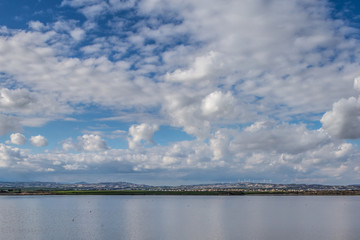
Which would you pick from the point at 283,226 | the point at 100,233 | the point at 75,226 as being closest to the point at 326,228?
the point at 283,226

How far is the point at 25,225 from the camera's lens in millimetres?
82438

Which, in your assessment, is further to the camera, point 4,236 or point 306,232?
point 306,232

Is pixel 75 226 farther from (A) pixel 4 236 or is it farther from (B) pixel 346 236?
(B) pixel 346 236

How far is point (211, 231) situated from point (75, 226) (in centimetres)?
3292

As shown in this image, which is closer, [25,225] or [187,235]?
[187,235]

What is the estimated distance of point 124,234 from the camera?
68062mm

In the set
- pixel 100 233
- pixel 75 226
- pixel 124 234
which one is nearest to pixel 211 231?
pixel 124 234

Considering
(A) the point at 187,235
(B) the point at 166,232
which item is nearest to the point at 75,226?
(B) the point at 166,232

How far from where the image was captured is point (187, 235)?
219 feet

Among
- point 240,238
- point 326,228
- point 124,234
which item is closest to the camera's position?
point 240,238

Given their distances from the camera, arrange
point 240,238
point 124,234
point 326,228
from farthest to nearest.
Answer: point 326,228 < point 124,234 < point 240,238

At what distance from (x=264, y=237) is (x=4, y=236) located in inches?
1987

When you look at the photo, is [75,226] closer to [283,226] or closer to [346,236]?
[283,226]

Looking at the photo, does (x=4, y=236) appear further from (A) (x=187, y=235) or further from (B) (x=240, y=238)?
(B) (x=240, y=238)
